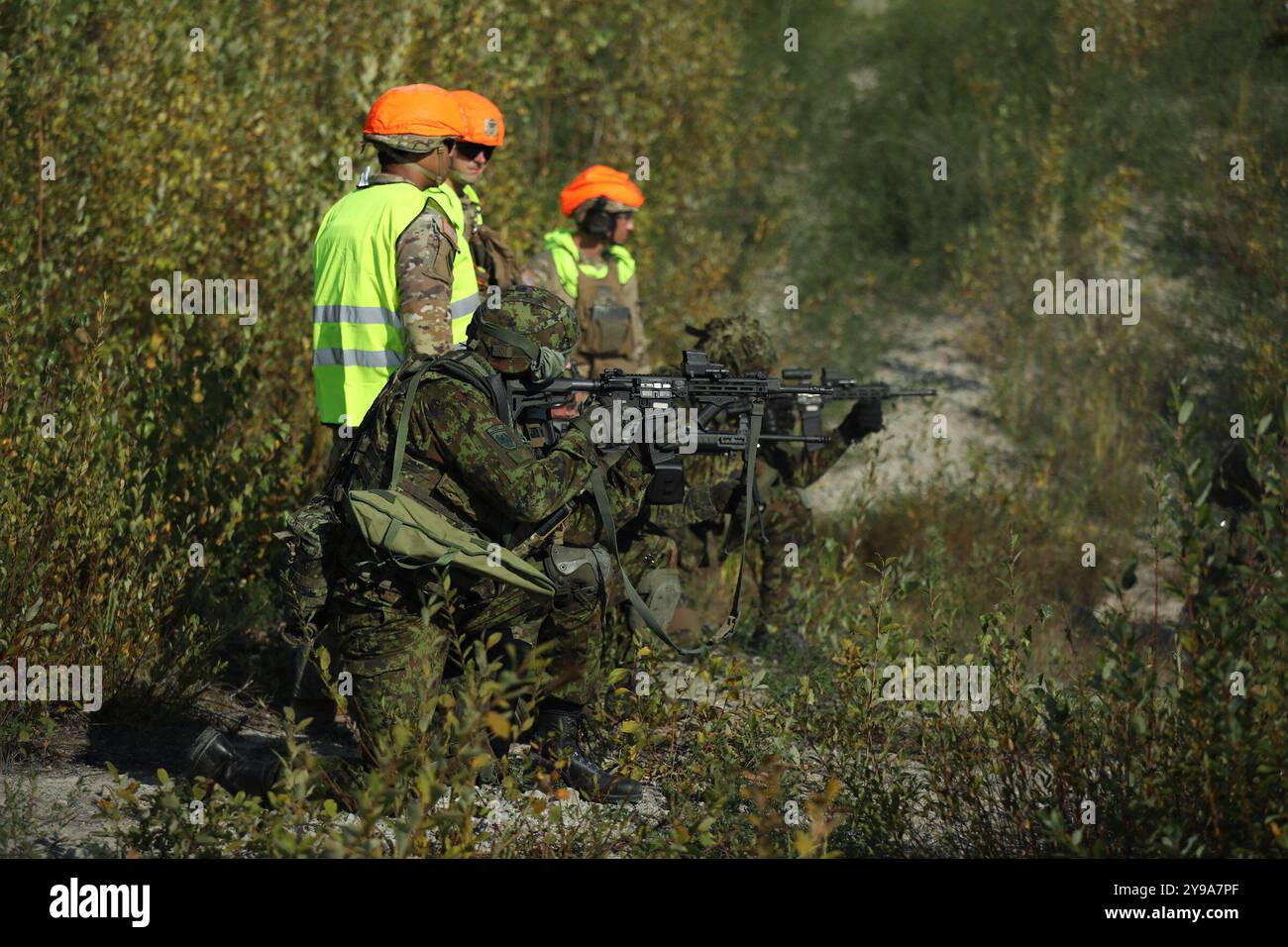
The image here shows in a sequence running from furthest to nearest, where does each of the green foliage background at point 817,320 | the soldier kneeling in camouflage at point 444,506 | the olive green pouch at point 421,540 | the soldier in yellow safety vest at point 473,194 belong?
1. the soldier in yellow safety vest at point 473,194
2. the soldier kneeling in camouflage at point 444,506
3. the olive green pouch at point 421,540
4. the green foliage background at point 817,320

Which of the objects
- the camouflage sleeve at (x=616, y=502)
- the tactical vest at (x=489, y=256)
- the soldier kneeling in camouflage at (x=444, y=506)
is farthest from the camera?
the tactical vest at (x=489, y=256)

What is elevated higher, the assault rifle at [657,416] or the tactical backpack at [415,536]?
the assault rifle at [657,416]

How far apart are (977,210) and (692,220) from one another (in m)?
2.59

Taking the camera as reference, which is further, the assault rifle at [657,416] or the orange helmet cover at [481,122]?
the orange helmet cover at [481,122]

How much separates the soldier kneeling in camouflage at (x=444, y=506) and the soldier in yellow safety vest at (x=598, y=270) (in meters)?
2.60

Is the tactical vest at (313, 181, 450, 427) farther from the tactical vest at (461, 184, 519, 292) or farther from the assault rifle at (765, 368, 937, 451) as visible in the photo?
the assault rifle at (765, 368, 937, 451)

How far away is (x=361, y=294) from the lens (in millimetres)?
4863

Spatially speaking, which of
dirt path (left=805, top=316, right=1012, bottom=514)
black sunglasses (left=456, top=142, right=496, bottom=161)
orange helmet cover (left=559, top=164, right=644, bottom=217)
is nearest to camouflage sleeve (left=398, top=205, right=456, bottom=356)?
black sunglasses (left=456, top=142, right=496, bottom=161)

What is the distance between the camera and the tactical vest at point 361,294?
15.8 feet

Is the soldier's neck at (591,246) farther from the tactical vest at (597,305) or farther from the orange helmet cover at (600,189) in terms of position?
the orange helmet cover at (600,189)

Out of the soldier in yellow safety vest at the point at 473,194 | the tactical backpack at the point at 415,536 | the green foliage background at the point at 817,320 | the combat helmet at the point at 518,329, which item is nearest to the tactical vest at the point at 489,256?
the soldier in yellow safety vest at the point at 473,194

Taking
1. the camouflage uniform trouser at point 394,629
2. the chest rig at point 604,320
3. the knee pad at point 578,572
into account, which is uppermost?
the chest rig at point 604,320

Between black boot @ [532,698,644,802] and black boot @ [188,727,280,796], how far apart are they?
830 mm

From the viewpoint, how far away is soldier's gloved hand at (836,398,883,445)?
645 cm
